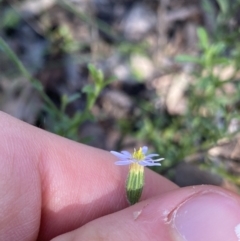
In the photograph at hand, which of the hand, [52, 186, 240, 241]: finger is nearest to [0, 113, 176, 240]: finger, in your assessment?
the hand

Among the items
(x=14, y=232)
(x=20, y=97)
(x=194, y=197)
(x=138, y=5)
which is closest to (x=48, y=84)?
(x=20, y=97)

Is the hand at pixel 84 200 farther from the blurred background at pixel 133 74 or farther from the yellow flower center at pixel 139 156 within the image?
the blurred background at pixel 133 74

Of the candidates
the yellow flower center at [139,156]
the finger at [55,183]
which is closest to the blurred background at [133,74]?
the finger at [55,183]

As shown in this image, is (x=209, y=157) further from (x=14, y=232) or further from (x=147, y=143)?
(x=14, y=232)

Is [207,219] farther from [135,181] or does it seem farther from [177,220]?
[135,181]

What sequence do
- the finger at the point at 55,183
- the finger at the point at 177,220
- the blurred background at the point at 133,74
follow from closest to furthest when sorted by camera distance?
the finger at the point at 177,220
the finger at the point at 55,183
the blurred background at the point at 133,74

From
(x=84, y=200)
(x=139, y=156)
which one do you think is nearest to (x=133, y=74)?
(x=84, y=200)

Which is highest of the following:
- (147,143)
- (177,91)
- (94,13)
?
(94,13)
